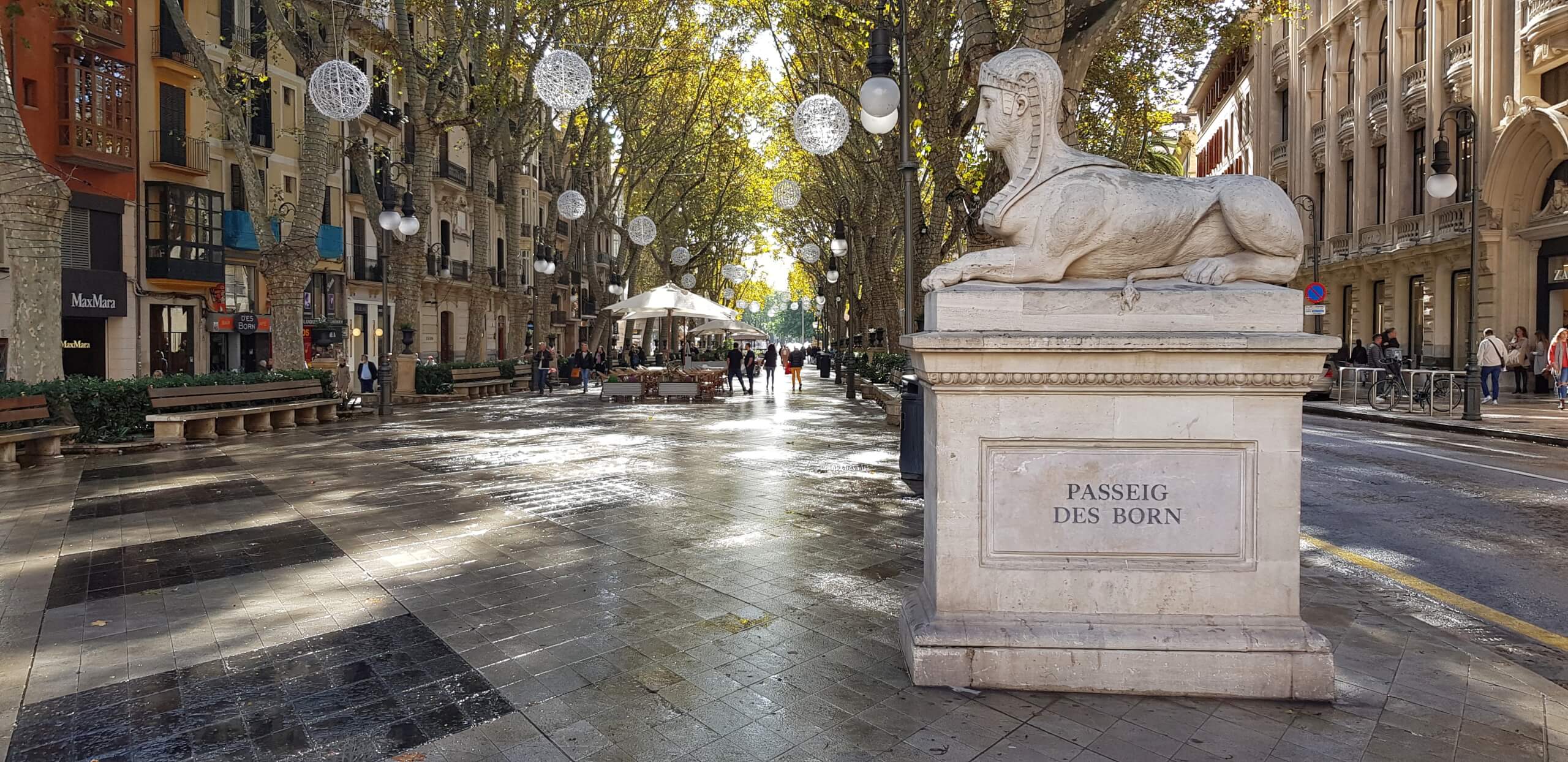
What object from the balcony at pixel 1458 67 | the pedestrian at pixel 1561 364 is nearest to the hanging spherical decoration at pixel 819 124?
the pedestrian at pixel 1561 364

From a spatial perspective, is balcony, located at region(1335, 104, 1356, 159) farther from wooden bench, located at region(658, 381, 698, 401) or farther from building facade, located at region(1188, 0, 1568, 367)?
wooden bench, located at region(658, 381, 698, 401)

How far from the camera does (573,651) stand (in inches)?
163

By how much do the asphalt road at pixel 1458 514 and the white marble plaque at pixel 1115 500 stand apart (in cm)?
249

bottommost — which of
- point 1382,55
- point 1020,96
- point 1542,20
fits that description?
point 1020,96

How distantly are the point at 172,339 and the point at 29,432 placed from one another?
57.3 feet

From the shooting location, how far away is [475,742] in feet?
10.6

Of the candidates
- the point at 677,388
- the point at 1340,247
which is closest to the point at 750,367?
the point at 677,388

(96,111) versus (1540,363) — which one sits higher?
(96,111)

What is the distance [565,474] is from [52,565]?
4.65 metres

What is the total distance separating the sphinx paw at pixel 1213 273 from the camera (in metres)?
3.76

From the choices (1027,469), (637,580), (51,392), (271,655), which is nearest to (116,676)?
(271,655)

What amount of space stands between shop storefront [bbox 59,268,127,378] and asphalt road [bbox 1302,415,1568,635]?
2624 cm

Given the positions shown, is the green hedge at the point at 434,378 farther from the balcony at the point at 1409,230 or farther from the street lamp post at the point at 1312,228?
the balcony at the point at 1409,230

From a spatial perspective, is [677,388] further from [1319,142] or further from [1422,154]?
[1319,142]
